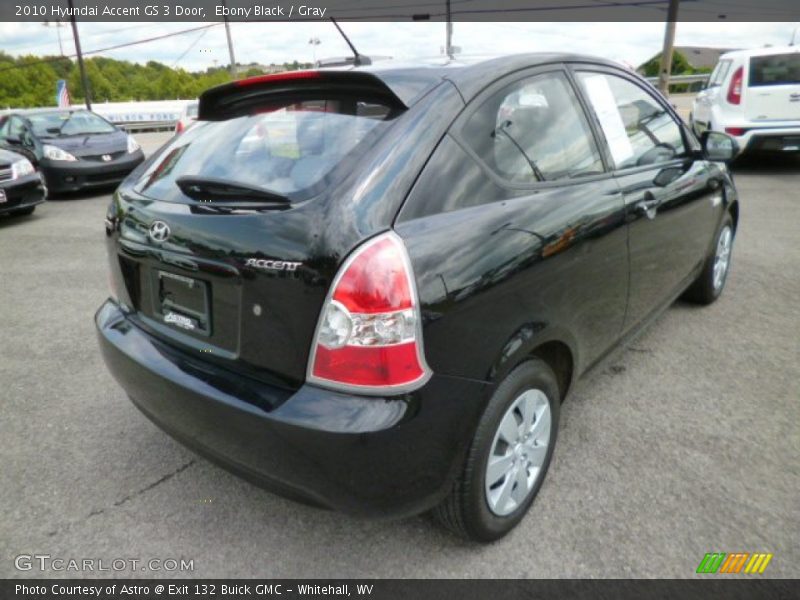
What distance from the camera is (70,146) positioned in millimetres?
9586

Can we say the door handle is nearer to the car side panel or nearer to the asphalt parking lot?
the car side panel

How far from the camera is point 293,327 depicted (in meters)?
1.70

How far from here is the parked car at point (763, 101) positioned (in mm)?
8961

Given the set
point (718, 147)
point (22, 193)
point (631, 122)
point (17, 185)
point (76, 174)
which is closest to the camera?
point (631, 122)

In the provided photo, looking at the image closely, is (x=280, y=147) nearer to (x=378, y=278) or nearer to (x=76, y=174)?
(x=378, y=278)

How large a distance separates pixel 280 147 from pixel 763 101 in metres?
9.53

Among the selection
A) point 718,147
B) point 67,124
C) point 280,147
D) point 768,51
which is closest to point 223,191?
point 280,147

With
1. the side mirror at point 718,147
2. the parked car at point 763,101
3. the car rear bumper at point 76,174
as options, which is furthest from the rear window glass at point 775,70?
the car rear bumper at point 76,174

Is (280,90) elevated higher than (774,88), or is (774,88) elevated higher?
(280,90)

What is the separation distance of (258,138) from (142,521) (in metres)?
1.50

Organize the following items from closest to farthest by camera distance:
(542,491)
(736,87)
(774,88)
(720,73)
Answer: (542,491) → (774,88) → (736,87) → (720,73)

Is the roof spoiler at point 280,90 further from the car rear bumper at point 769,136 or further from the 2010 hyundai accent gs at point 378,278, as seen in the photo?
the car rear bumper at point 769,136

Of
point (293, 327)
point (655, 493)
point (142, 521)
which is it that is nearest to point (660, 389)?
point (655, 493)
